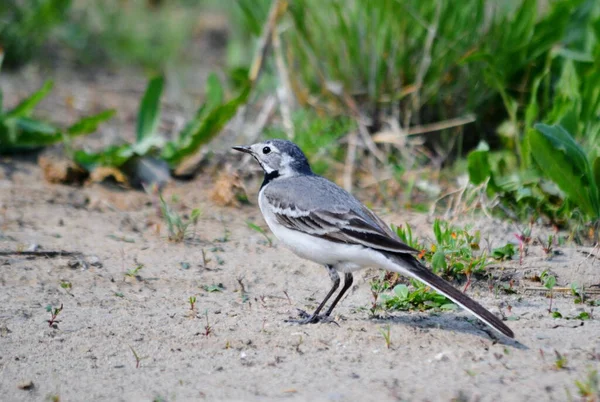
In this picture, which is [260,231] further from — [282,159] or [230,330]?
[230,330]

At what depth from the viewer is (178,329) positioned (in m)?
4.93

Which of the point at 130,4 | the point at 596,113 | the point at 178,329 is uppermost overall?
the point at 596,113

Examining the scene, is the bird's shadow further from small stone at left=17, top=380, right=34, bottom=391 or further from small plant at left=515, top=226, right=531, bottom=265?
small stone at left=17, top=380, right=34, bottom=391

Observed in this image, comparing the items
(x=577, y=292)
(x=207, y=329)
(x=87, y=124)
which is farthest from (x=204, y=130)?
(x=577, y=292)

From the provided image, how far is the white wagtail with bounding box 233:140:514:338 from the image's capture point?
4730 mm

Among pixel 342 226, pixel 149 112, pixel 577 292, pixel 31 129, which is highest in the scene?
pixel 342 226

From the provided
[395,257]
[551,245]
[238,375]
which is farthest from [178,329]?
[551,245]

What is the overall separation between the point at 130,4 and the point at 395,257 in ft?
28.9

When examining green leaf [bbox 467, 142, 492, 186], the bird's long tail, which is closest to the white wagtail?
the bird's long tail

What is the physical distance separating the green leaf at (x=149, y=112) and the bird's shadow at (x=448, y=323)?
3.51 metres

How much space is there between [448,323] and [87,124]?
4.04 m

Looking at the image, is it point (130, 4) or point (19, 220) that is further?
point (130, 4)

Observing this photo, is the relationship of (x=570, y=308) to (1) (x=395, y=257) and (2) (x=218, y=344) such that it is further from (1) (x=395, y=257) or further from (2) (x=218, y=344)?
(2) (x=218, y=344)

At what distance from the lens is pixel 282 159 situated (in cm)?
586
